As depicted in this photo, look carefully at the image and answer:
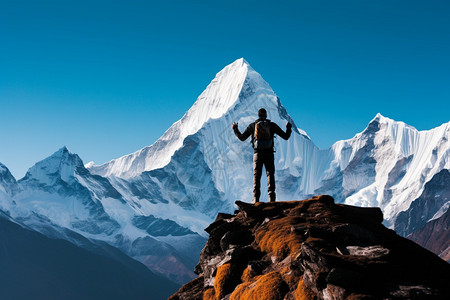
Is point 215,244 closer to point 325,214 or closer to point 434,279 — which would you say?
point 325,214

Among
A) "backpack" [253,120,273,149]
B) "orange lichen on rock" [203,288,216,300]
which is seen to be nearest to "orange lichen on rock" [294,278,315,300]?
"orange lichen on rock" [203,288,216,300]

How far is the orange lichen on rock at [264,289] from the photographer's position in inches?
642

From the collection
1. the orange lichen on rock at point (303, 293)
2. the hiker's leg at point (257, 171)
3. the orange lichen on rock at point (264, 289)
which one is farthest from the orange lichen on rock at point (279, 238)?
the hiker's leg at point (257, 171)

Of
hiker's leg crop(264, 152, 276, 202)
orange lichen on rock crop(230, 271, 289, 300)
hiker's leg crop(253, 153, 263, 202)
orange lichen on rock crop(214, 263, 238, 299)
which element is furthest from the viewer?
hiker's leg crop(264, 152, 276, 202)

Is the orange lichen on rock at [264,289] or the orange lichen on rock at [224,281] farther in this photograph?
the orange lichen on rock at [224,281]

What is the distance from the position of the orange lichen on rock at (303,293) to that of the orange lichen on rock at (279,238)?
75.0 inches

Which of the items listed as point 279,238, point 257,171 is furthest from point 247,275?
point 257,171

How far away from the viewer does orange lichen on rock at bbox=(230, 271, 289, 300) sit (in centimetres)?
1630

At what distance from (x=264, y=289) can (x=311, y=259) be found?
184cm

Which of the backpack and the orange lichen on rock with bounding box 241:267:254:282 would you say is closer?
the orange lichen on rock with bounding box 241:267:254:282

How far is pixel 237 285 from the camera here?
1844 centimetres

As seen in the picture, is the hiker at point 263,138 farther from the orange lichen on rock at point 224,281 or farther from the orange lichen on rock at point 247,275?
the orange lichen on rock at point 247,275

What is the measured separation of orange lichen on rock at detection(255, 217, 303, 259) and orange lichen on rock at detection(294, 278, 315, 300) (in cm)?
190

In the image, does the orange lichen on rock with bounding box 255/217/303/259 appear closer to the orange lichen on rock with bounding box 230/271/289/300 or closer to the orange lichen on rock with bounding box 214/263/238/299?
the orange lichen on rock with bounding box 230/271/289/300
